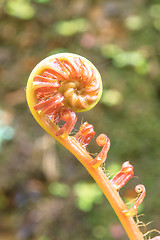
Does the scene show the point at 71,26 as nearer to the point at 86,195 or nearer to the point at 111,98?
the point at 111,98

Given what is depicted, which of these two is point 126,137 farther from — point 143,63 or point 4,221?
point 4,221

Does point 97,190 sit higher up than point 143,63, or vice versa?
point 143,63

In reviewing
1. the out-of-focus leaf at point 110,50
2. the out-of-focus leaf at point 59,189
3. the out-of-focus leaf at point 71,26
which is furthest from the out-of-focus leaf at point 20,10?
the out-of-focus leaf at point 59,189

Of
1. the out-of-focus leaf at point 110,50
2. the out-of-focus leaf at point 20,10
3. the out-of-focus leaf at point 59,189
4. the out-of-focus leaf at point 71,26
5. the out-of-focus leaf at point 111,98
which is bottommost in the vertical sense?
the out-of-focus leaf at point 59,189

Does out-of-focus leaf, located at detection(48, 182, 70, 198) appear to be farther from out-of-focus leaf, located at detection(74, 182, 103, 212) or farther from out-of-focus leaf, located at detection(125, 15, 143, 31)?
out-of-focus leaf, located at detection(125, 15, 143, 31)

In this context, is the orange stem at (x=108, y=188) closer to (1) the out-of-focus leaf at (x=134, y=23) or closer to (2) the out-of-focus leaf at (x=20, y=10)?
(1) the out-of-focus leaf at (x=134, y=23)

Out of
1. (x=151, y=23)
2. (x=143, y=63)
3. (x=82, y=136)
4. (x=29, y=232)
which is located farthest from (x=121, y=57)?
(x=82, y=136)
